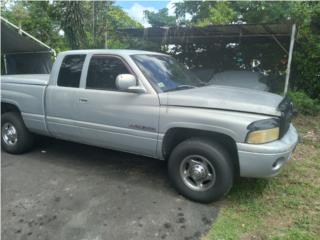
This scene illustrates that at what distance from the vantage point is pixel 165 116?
3.90m

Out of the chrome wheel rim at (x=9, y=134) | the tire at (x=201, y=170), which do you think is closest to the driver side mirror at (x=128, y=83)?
the tire at (x=201, y=170)

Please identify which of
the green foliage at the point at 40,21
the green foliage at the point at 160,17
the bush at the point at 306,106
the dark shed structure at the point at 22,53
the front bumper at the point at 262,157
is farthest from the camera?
the green foliage at the point at 40,21

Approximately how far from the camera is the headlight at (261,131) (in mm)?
3412

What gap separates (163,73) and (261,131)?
1631mm

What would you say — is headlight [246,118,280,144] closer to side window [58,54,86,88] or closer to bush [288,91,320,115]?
side window [58,54,86,88]

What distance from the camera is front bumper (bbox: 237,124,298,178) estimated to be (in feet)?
11.2

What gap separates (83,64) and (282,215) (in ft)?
11.0

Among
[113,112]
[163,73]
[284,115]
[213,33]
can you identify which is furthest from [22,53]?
[284,115]

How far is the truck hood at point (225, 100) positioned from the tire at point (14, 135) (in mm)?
2840

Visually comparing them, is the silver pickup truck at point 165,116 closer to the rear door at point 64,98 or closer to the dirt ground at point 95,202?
the rear door at point 64,98

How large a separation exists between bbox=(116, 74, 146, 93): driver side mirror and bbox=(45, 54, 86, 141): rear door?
103 cm

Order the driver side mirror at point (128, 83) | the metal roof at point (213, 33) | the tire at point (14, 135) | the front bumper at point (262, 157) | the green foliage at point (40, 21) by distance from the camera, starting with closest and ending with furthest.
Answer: the front bumper at point (262, 157) < the driver side mirror at point (128, 83) < the tire at point (14, 135) < the metal roof at point (213, 33) < the green foliage at point (40, 21)

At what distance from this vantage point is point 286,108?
3877 millimetres

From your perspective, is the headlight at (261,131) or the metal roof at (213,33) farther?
the metal roof at (213,33)
